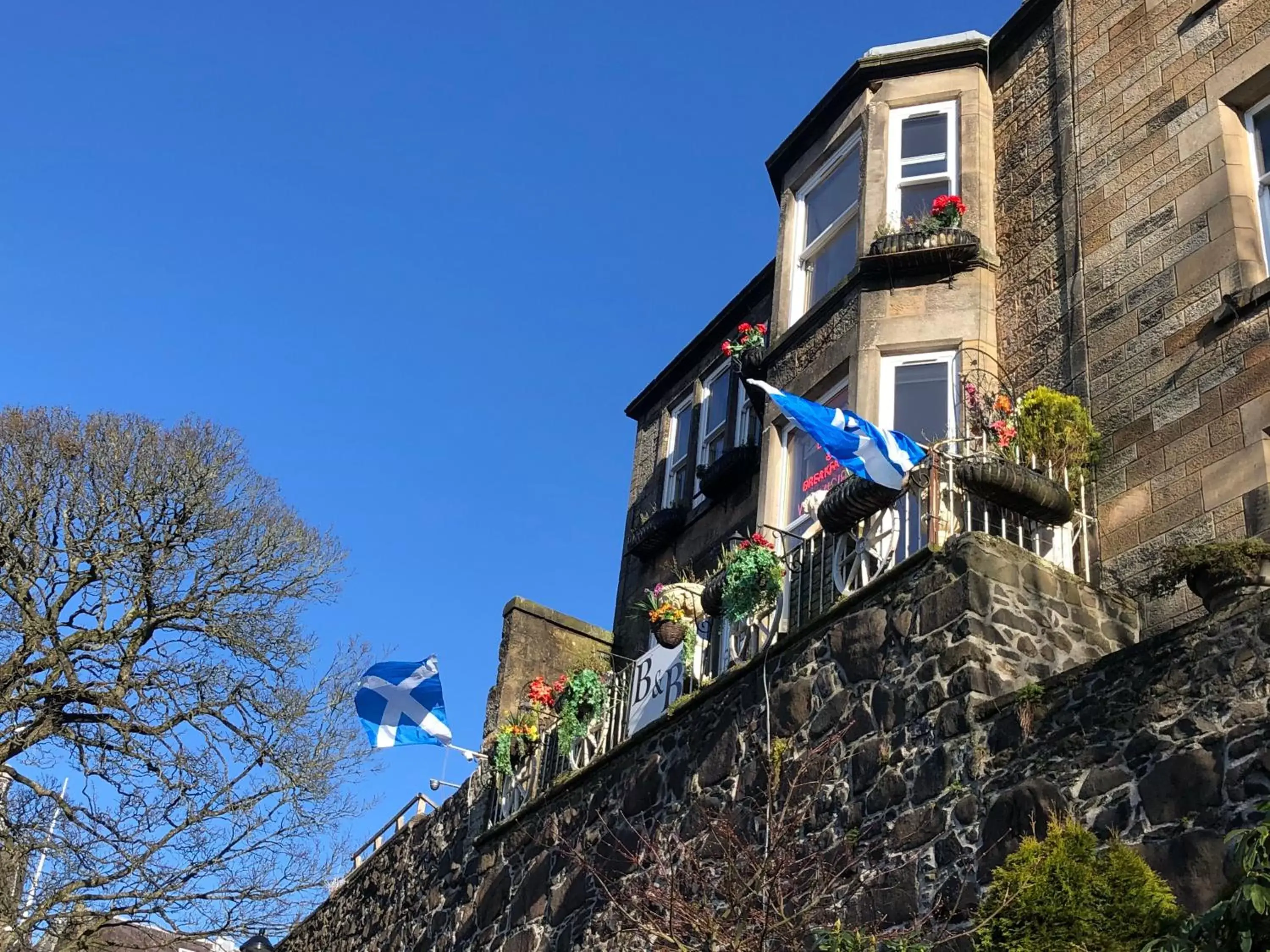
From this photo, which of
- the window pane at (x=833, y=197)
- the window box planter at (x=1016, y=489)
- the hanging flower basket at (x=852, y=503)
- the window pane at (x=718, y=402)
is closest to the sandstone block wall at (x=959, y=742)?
the window box planter at (x=1016, y=489)

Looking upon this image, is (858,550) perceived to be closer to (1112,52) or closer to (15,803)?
(1112,52)

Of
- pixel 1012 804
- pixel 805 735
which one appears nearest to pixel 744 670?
pixel 805 735

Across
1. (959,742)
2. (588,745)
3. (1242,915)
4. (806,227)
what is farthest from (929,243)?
(1242,915)

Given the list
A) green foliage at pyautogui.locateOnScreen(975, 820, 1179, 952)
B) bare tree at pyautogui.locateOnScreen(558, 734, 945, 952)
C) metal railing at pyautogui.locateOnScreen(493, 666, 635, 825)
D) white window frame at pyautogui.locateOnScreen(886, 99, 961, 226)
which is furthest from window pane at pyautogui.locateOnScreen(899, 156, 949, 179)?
green foliage at pyautogui.locateOnScreen(975, 820, 1179, 952)

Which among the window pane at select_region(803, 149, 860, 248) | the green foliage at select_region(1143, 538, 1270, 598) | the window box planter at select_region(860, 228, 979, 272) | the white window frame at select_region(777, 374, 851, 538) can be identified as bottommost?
the green foliage at select_region(1143, 538, 1270, 598)

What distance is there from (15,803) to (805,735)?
1102 centimetres

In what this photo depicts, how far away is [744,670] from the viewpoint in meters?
11.4

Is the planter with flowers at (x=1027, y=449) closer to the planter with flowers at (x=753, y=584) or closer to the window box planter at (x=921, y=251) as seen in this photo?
the window box planter at (x=921, y=251)

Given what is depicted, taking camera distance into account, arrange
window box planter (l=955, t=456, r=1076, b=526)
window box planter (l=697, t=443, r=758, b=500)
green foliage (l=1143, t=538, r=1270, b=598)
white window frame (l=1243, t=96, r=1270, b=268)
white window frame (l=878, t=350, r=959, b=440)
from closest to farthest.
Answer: green foliage (l=1143, t=538, r=1270, b=598) → window box planter (l=955, t=456, r=1076, b=526) → white window frame (l=1243, t=96, r=1270, b=268) → white window frame (l=878, t=350, r=959, b=440) → window box planter (l=697, t=443, r=758, b=500)

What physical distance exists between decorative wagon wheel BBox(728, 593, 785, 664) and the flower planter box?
346 centimetres

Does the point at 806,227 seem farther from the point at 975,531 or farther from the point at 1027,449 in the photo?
the point at 975,531

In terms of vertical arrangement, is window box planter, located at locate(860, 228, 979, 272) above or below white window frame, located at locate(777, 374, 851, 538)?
above

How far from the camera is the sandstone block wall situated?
25.0ft

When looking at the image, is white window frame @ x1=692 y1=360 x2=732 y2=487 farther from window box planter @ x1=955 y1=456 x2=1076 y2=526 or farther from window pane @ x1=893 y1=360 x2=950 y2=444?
window box planter @ x1=955 y1=456 x2=1076 y2=526
